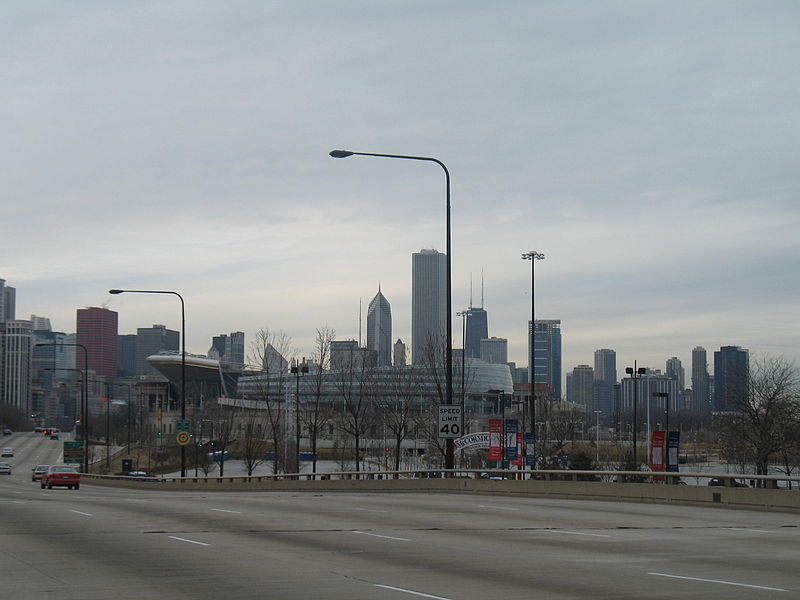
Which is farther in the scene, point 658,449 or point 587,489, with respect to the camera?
point 658,449

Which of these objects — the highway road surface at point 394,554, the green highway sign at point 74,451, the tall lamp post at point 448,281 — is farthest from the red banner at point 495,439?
the green highway sign at point 74,451

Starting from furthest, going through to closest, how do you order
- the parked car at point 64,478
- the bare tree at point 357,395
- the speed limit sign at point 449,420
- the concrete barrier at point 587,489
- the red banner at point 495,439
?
1. the bare tree at point 357,395
2. the parked car at point 64,478
3. the red banner at point 495,439
4. the speed limit sign at point 449,420
5. the concrete barrier at point 587,489

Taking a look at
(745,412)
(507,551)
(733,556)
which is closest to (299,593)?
(507,551)

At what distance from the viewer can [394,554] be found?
15.6m

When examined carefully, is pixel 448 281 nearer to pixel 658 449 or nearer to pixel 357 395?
pixel 658 449

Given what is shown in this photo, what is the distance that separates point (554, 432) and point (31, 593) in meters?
79.6

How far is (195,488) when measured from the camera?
57250 mm

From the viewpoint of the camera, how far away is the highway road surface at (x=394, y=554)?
39.0 feet

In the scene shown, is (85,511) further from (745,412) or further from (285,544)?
(745,412)

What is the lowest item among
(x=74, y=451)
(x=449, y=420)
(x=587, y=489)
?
(x=74, y=451)

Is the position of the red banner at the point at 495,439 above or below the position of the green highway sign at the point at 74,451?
above

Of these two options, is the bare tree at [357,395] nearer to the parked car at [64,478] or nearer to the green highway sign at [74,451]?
the parked car at [64,478]

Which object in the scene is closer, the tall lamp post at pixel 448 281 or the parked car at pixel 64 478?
the tall lamp post at pixel 448 281

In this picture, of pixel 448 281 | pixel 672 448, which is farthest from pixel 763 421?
pixel 448 281
